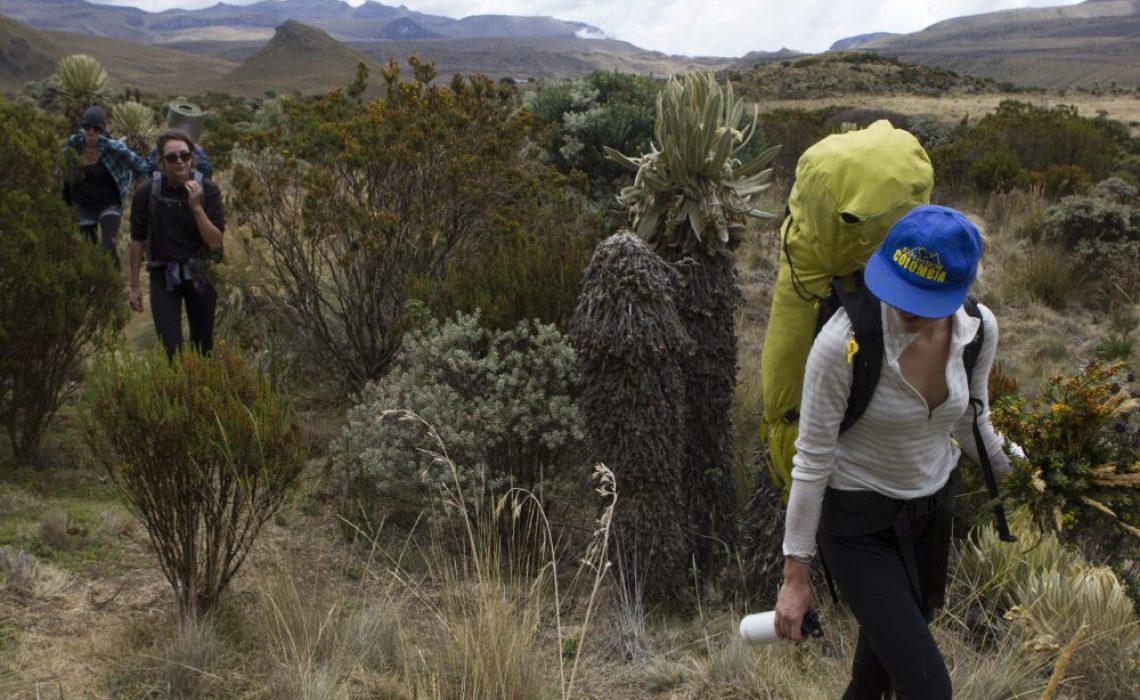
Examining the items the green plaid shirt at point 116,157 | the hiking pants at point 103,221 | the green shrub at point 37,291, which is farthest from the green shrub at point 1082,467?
the hiking pants at point 103,221

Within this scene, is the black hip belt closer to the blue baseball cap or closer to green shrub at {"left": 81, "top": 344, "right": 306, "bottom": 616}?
the blue baseball cap

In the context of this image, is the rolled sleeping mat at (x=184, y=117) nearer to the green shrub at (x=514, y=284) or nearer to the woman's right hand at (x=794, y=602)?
the green shrub at (x=514, y=284)

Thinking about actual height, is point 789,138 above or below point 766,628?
above

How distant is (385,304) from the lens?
632 cm

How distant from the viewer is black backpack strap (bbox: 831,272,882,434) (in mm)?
2174

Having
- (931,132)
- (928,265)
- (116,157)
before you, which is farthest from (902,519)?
(931,132)

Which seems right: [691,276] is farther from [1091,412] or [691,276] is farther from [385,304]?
[385,304]

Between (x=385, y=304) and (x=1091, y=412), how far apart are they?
15.5ft

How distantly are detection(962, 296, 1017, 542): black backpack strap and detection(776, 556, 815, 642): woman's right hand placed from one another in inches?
22.8

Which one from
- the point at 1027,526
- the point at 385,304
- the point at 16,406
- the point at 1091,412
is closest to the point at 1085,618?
the point at 1027,526

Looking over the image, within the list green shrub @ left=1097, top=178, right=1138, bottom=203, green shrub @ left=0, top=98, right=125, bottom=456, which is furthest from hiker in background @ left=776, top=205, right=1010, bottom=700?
green shrub @ left=1097, top=178, right=1138, bottom=203

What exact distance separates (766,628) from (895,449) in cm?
55

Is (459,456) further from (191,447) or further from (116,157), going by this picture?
(116,157)

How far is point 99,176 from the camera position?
7.46 m
